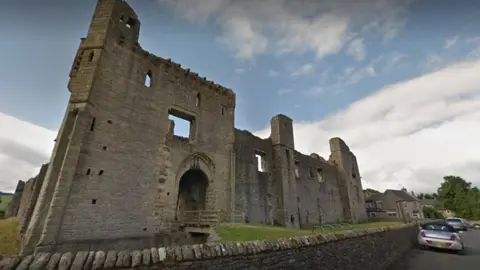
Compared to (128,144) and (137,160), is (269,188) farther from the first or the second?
(128,144)

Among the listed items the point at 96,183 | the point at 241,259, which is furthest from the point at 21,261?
the point at 96,183

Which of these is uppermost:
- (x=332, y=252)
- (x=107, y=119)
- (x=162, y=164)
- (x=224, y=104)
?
(x=224, y=104)

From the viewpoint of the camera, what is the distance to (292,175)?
2442 centimetres

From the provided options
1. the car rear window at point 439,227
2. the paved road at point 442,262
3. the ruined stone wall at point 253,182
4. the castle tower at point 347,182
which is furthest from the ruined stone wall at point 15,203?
the castle tower at point 347,182

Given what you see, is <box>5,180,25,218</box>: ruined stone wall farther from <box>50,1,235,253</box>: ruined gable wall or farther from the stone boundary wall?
the stone boundary wall

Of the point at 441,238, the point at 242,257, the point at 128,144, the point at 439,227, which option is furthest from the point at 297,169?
the point at 242,257

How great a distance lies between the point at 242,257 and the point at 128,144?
11.5 m

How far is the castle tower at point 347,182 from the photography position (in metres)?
33.5

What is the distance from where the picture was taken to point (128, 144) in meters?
13.9

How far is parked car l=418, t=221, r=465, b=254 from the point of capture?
1207 centimetres

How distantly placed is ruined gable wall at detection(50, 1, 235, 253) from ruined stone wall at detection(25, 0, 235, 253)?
0.16 ft

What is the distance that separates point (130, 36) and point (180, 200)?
12752 mm

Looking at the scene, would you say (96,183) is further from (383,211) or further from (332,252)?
(383,211)

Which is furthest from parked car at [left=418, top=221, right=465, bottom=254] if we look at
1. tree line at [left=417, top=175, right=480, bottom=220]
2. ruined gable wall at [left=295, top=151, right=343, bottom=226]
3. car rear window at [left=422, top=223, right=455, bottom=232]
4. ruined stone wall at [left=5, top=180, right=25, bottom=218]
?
tree line at [left=417, top=175, right=480, bottom=220]
